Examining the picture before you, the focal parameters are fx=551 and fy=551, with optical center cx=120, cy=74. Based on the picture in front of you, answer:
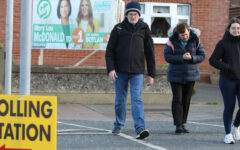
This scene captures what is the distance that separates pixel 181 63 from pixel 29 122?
4312mm

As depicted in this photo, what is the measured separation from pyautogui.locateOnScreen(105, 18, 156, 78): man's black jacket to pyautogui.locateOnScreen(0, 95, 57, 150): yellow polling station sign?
3.46m

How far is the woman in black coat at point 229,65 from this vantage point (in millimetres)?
7262

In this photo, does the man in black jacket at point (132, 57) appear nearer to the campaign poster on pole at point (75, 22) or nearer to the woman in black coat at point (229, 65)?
the woman in black coat at point (229, 65)

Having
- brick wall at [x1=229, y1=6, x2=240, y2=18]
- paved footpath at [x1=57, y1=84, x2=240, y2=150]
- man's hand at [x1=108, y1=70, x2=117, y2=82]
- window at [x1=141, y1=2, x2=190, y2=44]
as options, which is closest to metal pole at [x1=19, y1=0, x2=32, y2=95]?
paved footpath at [x1=57, y1=84, x2=240, y2=150]


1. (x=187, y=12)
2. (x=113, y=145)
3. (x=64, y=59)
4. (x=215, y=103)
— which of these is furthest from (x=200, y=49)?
(x=187, y=12)

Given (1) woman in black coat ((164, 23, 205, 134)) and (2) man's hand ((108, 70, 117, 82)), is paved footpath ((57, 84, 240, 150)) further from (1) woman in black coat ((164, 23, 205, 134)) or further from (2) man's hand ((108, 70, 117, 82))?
(2) man's hand ((108, 70, 117, 82))

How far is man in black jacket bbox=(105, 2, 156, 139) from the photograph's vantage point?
7.54 meters

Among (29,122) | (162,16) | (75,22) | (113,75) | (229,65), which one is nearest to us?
(29,122)

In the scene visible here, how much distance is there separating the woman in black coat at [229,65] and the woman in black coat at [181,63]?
0.78m

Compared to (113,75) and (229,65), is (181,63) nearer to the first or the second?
(229,65)

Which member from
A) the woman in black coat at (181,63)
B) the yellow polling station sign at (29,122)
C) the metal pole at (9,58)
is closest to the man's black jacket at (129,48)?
the woman in black coat at (181,63)

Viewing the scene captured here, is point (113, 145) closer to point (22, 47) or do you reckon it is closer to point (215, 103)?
point (22, 47)

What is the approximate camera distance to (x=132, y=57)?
7.57m

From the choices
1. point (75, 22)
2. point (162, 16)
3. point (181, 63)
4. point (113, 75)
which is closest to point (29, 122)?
point (113, 75)
